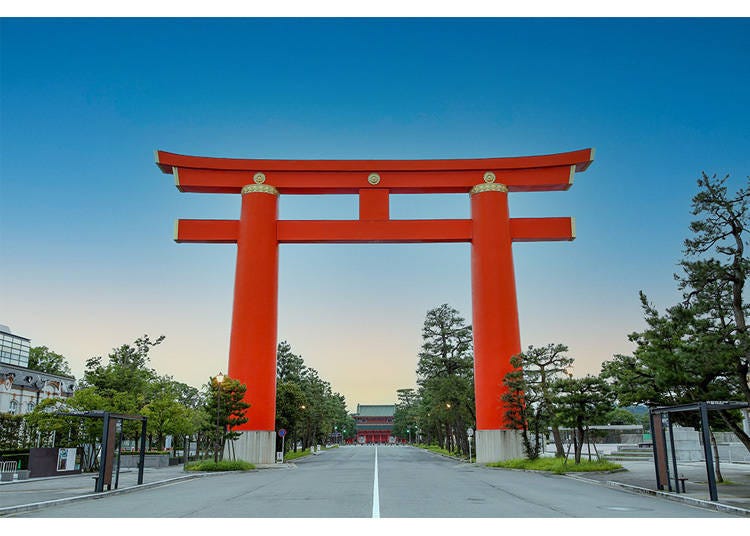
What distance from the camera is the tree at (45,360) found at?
2383 inches

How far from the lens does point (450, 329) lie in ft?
154

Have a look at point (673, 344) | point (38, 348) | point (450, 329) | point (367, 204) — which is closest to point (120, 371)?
point (367, 204)

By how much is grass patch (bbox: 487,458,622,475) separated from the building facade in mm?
30976

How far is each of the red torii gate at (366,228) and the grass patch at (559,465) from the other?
3139mm

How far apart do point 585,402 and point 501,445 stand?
7677 millimetres

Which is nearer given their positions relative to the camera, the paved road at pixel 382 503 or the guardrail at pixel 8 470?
the paved road at pixel 382 503

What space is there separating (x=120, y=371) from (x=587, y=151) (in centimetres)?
3145

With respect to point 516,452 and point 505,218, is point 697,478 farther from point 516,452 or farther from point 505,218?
point 505,218

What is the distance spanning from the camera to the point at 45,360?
6228 centimetres

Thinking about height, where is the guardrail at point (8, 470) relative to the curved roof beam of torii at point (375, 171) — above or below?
below

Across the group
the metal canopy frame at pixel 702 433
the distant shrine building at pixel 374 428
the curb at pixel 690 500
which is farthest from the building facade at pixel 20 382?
the distant shrine building at pixel 374 428

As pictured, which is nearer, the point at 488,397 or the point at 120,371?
the point at 488,397

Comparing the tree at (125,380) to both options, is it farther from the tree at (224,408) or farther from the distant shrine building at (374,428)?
the distant shrine building at (374,428)

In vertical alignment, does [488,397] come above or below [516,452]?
above
